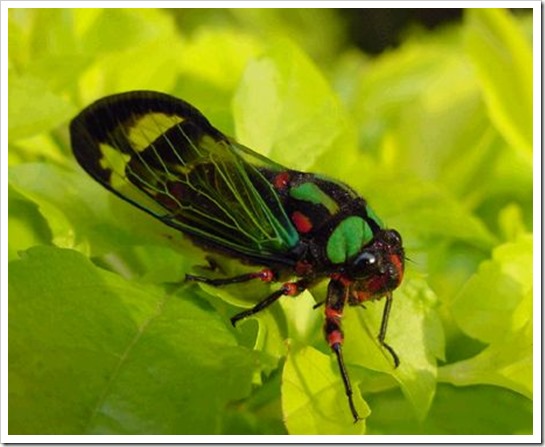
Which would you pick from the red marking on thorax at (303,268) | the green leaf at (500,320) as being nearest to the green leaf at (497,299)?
the green leaf at (500,320)

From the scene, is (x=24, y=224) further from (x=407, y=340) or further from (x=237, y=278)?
(x=407, y=340)

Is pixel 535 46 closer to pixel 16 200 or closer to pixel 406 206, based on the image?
pixel 406 206

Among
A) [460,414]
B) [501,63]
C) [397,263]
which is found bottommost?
[460,414]

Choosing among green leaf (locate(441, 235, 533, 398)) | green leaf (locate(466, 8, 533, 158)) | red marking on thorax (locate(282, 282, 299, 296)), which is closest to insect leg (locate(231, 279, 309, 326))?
red marking on thorax (locate(282, 282, 299, 296))

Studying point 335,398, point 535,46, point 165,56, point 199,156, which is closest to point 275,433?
point 335,398

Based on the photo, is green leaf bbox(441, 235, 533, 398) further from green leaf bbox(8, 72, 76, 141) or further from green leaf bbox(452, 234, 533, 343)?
green leaf bbox(8, 72, 76, 141)

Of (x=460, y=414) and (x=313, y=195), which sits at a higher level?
(x=313, y=195)

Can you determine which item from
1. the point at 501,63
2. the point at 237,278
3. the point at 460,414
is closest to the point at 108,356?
the point at 237,278
